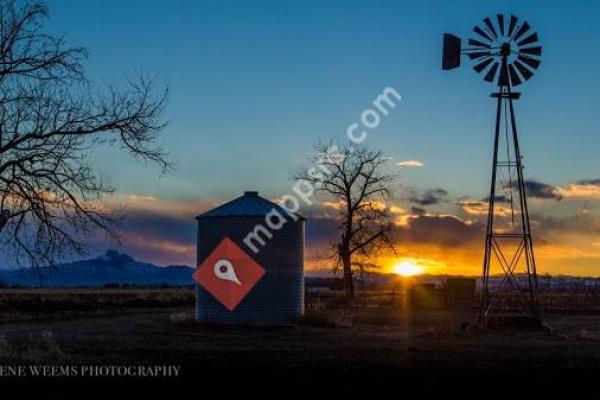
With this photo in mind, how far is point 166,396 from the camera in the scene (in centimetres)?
1434

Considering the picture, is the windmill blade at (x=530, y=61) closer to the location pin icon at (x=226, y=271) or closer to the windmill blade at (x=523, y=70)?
the windmill blade at (x=523, y=70)

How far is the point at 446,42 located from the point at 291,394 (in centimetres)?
1772

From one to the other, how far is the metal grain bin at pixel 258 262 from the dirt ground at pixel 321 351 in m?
0.95

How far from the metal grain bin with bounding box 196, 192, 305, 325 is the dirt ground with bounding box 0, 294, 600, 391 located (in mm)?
955

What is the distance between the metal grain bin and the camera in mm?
31684

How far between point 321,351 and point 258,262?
9.54 meters

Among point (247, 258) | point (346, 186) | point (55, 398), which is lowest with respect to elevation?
point (55, 398)

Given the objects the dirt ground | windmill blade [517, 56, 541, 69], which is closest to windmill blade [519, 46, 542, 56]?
windmill blade [517, 56, 541, 69]

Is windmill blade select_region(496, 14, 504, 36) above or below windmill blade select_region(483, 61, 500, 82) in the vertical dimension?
above

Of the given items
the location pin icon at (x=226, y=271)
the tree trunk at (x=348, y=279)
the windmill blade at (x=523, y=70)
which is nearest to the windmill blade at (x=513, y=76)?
the windmill blade at (x=523, y=70)

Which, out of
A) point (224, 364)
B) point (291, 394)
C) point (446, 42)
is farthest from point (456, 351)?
point (446, 42)

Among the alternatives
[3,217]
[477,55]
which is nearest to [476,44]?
[477,55]

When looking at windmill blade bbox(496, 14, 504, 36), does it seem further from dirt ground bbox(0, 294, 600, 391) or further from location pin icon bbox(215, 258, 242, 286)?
location pin icon bbox(215, 258, 242, 286)

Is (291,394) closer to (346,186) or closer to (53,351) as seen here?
(53,351)
